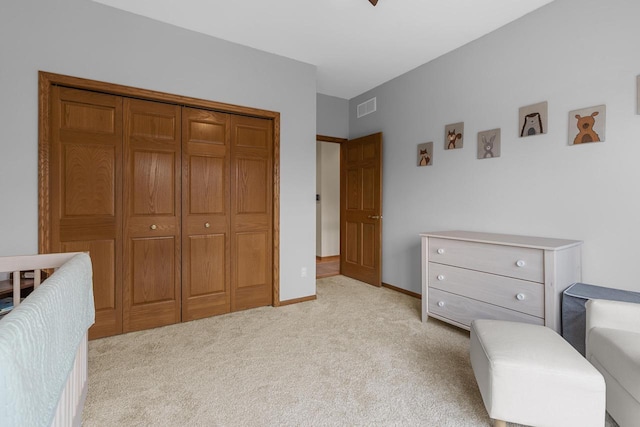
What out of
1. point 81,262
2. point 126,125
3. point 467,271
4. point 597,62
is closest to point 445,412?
point 467,271

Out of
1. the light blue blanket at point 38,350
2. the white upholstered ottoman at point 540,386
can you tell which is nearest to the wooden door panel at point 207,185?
the light blue blanket at point 38,350

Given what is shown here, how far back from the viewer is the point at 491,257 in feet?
7.36

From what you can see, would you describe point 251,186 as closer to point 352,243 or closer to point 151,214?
point 151,214

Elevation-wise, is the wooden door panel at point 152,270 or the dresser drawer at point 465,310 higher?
the wooden door panel at point 152,270

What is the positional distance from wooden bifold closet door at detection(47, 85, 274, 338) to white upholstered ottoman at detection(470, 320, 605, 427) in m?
2.26

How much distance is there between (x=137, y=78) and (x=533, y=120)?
3.27 meters

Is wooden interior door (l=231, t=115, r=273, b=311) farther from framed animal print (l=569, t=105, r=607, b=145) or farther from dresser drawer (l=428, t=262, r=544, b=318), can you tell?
framed animal print (l=569, t=105, r=607, b=145)

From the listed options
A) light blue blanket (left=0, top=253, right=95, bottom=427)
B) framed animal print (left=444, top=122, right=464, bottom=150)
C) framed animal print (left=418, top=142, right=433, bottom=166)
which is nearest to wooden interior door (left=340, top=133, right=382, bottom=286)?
framed animal print (left=418, top=142, right=433, bottom=166)

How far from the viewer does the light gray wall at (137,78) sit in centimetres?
206

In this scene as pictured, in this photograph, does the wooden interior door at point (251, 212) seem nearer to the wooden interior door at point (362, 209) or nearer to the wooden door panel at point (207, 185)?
the wooden door panel at point (207, 185)

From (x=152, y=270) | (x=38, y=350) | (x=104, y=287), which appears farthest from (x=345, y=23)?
(x=104, y=287)

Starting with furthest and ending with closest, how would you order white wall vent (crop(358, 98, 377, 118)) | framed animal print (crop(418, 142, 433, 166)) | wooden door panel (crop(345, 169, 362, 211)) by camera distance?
wooden door panel (crop(345, 169, 362, 211)) < white wall vent (crop(358, 98, 377, 118)) < framed animal print (crop(418, 142, 433, 166))

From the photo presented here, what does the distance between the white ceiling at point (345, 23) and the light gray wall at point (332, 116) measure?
0.92 meters

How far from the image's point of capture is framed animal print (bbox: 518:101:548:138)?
2.36m
